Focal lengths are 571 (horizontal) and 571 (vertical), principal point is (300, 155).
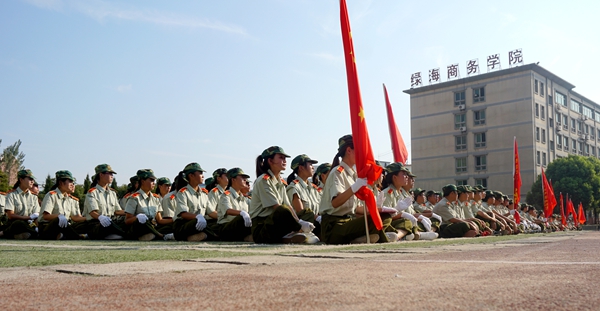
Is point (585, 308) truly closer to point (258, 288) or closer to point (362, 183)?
point (258, 288)

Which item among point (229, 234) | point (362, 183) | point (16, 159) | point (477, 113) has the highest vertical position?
point (477, 113)

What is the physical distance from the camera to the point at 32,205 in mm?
11078

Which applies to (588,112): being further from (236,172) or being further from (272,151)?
(272,151)

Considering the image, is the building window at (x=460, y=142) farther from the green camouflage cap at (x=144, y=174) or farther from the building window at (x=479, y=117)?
the green camouflage cap at (x=144, y=174)

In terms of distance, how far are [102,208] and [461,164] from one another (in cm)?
3492

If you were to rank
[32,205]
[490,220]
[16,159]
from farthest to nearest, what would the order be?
[16,159], [490,220], [32,205]

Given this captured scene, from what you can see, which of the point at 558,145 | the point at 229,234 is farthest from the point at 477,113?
the point at 229,234

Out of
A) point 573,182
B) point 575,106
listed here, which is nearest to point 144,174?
point 573,182

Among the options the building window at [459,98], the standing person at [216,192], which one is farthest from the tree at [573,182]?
the standing person at [216,192]

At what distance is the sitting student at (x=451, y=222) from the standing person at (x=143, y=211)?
5020mm

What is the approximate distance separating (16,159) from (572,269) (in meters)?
43.1

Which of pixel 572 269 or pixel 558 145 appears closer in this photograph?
pixel 572 269

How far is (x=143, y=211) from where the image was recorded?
9875mm

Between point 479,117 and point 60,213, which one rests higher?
point 479,117
